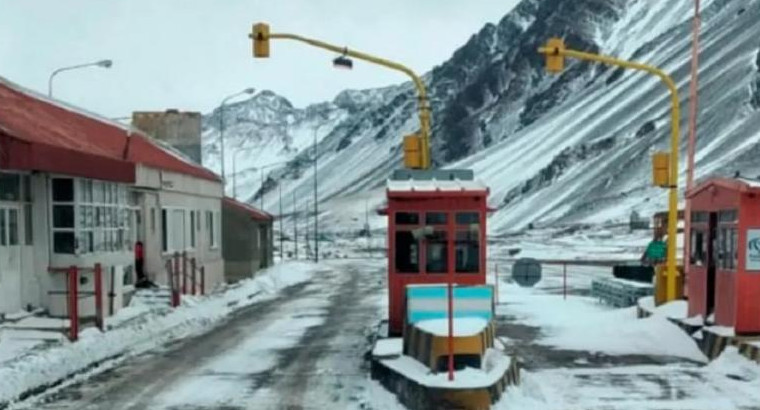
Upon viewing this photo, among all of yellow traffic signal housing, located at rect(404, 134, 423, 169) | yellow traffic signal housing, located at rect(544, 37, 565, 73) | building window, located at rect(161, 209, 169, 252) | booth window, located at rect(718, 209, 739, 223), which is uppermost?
yellow traffic signal housing, located at rect(544, 37, 565, 73)

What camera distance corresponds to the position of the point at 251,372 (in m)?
15.9

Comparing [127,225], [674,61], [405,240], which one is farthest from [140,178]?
[674,61]

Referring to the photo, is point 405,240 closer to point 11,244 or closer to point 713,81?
point 11,244

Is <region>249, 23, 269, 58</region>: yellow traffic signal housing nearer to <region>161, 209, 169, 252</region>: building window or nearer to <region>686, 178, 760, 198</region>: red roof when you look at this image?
<region>686, 178, 760, 198</region>: red roof

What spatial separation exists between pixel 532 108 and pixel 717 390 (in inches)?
6444

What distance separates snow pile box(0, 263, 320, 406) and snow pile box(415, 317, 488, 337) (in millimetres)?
5435

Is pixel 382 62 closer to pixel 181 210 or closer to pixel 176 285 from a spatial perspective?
pixel 176 285

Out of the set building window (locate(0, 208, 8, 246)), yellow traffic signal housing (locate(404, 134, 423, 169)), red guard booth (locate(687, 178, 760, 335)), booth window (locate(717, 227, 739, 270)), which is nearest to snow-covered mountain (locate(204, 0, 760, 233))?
yellow traffic signal housing (locate(404, 134, 423, 169))

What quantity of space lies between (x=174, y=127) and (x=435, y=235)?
3081cm

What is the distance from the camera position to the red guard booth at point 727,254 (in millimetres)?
16125

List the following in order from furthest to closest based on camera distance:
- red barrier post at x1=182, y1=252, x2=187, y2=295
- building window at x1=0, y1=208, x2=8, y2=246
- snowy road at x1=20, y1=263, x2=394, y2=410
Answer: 1. red barrier post at x1=182, y1=252, x2=187, y2=295
2. building window at x1=0, y1=208, x2=8, y2=246
3. snowy road at x1=20, y1=263, x2=394, y2=410

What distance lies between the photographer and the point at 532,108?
174875 mm

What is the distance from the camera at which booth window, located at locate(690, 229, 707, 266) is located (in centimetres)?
1822

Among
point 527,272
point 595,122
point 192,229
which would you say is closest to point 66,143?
point 192,229
